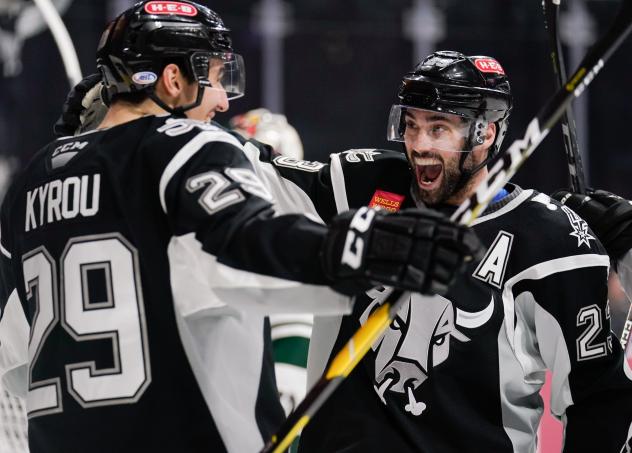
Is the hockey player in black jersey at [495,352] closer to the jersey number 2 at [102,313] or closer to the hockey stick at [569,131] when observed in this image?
the hockey stick at [569,131]

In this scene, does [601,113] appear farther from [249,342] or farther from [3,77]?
[249,342]

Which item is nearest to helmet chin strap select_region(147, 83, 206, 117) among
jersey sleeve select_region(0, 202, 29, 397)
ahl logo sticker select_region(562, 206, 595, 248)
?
jersey sleeve select_region(0, 202, 29, 397)

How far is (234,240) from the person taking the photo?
1732mm

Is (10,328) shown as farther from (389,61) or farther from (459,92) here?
(389,61)

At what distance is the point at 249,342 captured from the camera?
195cm

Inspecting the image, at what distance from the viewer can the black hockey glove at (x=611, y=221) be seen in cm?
251

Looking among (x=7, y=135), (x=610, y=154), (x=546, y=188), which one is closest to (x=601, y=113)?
(x=610, y=154)

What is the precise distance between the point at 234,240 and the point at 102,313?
312mm

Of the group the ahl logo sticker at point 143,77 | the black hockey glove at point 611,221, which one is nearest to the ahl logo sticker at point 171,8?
the ahl logo sticker at point 143,77

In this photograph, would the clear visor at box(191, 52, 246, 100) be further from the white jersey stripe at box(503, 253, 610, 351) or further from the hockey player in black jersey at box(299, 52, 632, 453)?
the white jersey stripe at box(503, 253, 610, 351)

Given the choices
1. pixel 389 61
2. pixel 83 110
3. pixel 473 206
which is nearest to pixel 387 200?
pixel 473 206

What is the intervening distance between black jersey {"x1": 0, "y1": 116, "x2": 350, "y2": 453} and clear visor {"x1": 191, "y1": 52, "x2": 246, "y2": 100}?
173 mm

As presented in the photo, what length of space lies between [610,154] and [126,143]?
6.87 metres

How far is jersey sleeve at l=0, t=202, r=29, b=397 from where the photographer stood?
217 cm
